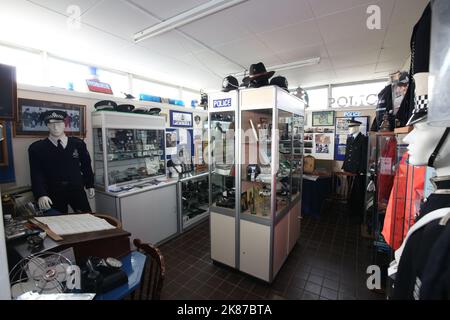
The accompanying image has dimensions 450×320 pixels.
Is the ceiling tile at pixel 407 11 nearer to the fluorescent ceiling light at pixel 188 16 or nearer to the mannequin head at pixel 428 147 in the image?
the fluorescent ceiling light at pixel 188 16

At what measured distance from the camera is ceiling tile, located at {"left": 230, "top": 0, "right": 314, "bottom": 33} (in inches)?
78.3

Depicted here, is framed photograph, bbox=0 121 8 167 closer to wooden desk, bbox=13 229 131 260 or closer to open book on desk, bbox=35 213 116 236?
open book on desk, bbox=35 213 116 236

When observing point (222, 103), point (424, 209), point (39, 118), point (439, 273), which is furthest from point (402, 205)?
point (39, 118)

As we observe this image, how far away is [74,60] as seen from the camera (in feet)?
11.2

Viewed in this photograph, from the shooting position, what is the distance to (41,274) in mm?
1066

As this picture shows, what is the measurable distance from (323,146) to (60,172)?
5.02m

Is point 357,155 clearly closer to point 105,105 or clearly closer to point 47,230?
point 105,105

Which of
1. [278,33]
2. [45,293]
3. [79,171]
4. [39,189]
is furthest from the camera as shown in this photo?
[278,33]

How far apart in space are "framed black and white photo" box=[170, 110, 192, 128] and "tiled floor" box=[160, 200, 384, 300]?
2.02 m

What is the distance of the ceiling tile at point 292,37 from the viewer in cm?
243

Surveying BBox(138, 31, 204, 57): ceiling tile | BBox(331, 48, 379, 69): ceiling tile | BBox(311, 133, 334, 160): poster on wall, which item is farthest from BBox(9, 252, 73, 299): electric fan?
BBox(311, 133, 334, 160): poster on wall

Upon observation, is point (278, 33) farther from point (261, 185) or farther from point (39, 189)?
point (39, 189)
